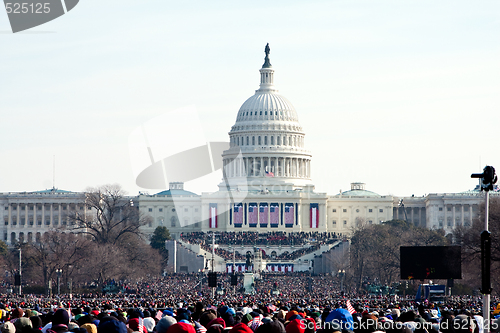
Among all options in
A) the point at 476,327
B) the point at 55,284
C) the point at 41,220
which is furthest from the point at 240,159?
the point at 476,327

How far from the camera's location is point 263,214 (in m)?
179

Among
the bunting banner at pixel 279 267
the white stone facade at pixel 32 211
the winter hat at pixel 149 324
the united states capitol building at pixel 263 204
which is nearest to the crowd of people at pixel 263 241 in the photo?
the bunting banner at pixel 279 267

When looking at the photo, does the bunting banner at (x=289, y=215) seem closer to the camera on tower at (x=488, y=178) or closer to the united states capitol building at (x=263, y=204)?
the united states capitol building at (x=263, y=204)

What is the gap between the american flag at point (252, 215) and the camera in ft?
582

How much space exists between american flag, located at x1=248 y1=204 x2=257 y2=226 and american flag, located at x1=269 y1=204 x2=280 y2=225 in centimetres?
269

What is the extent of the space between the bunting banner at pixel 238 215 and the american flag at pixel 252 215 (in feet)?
4.84

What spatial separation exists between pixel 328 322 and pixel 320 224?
158651 mm

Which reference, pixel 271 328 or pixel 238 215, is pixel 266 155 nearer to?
pixel 238 215

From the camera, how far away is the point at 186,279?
341ft

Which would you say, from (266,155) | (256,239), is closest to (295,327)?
(256,239)

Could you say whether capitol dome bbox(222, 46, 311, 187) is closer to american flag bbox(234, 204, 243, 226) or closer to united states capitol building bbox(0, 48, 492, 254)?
united states capitol building bbox(0, 48, 492, 254)

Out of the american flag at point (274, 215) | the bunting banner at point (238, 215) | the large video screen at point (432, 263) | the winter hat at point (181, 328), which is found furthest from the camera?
the american flag at point (274, 215)

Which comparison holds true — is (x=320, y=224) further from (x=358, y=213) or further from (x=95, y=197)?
(x=95, y=197)

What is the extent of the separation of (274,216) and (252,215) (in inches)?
154
